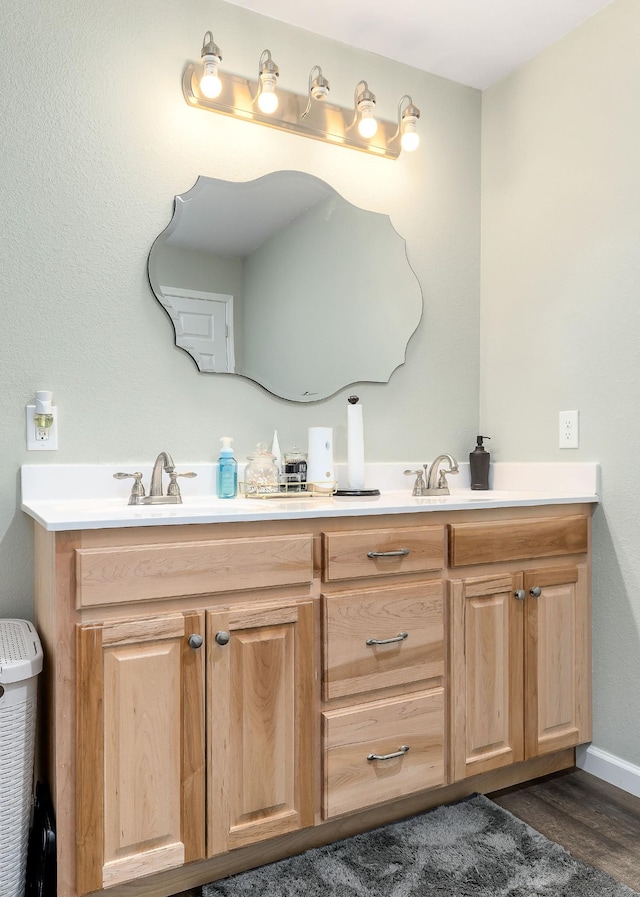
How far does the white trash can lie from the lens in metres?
1.27

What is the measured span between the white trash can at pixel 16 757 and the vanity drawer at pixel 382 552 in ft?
2.17

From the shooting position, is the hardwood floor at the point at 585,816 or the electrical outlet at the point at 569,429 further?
the electrical outlet at the point at 569,429

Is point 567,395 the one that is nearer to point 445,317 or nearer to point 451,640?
point 445,317

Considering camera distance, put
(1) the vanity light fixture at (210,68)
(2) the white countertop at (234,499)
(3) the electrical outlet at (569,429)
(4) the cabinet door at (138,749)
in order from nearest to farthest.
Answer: (4) the cabinet door at (138,749), (2) the white countertop at (234,499), (1) the vanity light fixture at (210,68), (3) the electrical outlet at (569,429)

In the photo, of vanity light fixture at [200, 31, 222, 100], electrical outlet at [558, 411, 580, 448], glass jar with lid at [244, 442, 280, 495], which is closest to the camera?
vanity light fixture at [200, 31, 222, 100]

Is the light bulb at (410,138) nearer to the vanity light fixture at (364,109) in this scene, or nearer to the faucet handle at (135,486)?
the vanity light fixture at (364,109)

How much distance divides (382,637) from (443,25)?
6.14 ft

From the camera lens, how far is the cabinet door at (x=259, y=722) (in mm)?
1377

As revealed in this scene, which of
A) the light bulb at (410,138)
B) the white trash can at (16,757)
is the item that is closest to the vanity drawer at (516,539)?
the white trash can at (16,757)

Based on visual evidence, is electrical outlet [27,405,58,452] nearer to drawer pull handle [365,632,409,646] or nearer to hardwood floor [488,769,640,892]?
drawer pull handle [365,632,409,646]

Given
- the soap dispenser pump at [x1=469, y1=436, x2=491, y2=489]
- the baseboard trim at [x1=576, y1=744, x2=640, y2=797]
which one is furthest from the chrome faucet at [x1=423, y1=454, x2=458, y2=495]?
the baseboard trim at [x1=576, y1=744, x2=640, y2=797]

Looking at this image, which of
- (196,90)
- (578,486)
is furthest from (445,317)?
(196,90)

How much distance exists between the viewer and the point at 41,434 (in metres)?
1.69

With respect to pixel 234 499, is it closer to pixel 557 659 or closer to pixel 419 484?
pixel 419 484
